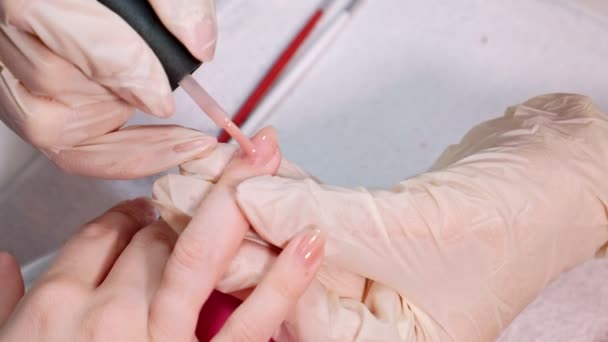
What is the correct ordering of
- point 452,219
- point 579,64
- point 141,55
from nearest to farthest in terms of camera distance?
1. point 141,55
2. point 452,219
3. point 579,64

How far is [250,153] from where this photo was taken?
2.05 feet

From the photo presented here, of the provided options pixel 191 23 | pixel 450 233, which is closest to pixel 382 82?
pixel 450 233

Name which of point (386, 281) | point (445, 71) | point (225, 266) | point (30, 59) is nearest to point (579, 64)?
point (445, 71)

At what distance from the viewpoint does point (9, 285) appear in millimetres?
651

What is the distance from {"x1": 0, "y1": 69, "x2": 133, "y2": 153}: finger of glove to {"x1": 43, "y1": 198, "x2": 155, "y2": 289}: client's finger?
106 mm

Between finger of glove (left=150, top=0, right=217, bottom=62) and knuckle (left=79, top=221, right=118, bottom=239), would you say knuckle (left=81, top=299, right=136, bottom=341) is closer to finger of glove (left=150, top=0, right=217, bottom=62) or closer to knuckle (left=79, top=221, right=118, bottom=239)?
knuckle (left=79, top=221, right=118, bottom=239)

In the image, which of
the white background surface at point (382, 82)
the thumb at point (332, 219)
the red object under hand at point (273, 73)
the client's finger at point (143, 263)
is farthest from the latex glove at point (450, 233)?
the red object under hand at point (273, 73)

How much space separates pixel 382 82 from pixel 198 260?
533 millimetres

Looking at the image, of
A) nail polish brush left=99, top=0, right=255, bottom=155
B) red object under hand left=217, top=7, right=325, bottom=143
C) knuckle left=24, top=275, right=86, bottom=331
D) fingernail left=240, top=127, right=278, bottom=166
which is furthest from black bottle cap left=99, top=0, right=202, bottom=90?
red object under hand left=217, top=7, right=325, bottom=143

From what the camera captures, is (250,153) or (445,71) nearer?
(250,153)

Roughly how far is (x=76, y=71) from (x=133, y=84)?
0.17 ft

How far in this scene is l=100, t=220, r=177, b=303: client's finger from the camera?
586mm

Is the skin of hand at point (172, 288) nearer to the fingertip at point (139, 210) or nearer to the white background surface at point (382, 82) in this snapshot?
the fingertip at point (139, 210)

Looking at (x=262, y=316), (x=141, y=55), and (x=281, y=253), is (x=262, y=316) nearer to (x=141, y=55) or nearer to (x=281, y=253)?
(x=281, y=253)
